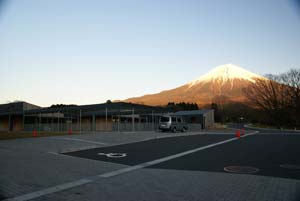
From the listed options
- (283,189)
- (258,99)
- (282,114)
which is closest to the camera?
(283,189)

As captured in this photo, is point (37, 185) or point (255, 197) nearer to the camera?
point (255, 197)

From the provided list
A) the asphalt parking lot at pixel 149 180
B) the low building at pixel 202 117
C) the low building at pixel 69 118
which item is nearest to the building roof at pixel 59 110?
the low building at pixel 69 118

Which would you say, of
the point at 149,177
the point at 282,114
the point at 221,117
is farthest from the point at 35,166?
the point at 221,117

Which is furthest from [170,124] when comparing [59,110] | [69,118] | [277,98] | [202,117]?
[277,98]

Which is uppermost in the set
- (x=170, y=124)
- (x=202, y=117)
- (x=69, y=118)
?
(x=69, y=118)

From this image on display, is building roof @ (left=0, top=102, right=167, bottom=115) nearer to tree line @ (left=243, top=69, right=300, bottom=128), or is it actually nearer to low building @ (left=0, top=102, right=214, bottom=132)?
low building @ (left=0, top=102, right=214, bottom=132)

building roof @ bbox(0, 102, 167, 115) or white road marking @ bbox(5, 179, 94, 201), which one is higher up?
building roof @ bbox(0, 102, 167, 115)

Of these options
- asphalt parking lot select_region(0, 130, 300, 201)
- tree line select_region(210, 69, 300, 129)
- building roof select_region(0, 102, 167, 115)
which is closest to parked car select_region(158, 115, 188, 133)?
building roof select_region(0, 102, 167, 115)

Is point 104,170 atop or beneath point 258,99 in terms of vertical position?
beneath

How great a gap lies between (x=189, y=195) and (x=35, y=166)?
5.73 metres

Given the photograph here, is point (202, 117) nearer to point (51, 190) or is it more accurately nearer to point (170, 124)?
point (170, 124)

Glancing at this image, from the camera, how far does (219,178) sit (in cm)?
671

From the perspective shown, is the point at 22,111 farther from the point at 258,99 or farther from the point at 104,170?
the point at 258,99

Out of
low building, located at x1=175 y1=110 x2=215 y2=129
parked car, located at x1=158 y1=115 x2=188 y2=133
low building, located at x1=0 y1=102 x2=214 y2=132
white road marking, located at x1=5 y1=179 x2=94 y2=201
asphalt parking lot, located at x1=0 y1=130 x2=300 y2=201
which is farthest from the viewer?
low building, located at x1=175 y1=110 x2=215 y2=129
